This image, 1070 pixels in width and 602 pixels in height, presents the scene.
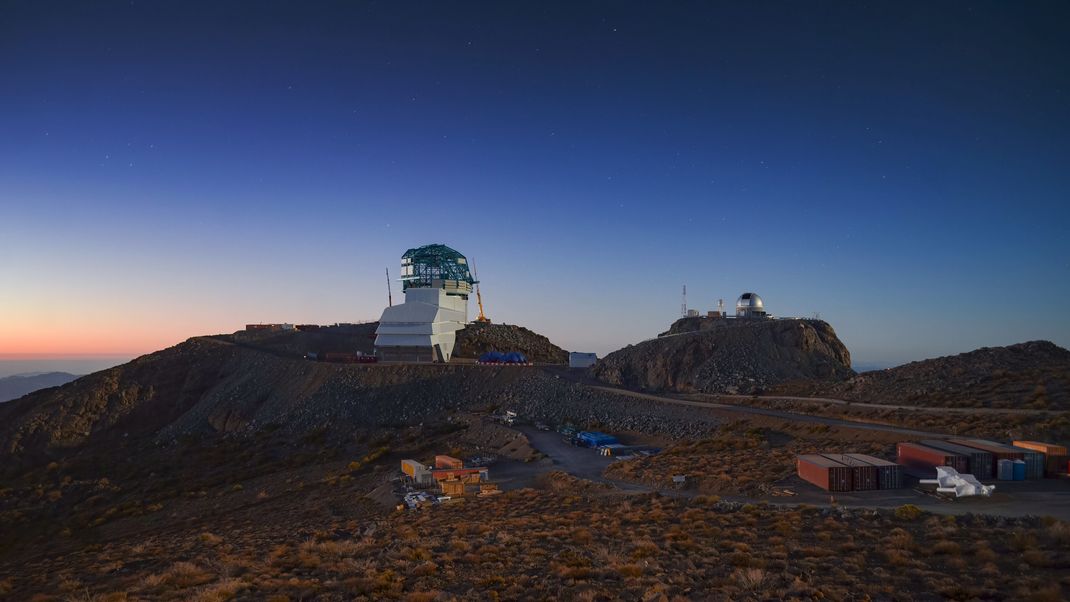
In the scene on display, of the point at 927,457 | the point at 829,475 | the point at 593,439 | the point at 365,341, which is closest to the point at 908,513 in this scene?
the point at 829,475

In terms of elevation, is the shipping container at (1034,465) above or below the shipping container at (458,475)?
above

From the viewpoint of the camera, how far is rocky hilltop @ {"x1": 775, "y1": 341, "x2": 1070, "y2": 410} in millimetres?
33500

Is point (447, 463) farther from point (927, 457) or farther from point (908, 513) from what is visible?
point (927, 457)

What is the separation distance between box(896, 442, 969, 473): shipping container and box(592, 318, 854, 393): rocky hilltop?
25132 millimetres

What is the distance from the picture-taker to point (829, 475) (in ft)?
65.7

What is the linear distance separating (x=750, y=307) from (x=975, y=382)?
3100 cm

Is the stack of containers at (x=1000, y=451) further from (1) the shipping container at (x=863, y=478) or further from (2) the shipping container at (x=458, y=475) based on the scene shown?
(2) the shipping container at (x=458, y=475)

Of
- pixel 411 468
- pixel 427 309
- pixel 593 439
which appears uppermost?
pixel 427 309

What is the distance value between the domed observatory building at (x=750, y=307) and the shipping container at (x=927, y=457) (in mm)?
45775

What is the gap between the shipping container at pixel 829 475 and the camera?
789 inches

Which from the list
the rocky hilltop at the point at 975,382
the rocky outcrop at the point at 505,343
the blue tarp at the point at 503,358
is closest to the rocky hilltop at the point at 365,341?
the rocky outcrop at the point at 505,343

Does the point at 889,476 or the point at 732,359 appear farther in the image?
the point at 732,359

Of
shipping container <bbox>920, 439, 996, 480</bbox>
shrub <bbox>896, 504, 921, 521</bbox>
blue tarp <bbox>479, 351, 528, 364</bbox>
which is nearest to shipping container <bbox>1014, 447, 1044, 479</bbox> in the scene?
shipping container <bbox>920, 439, 996, 480</bbox>

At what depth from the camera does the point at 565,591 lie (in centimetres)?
1166
